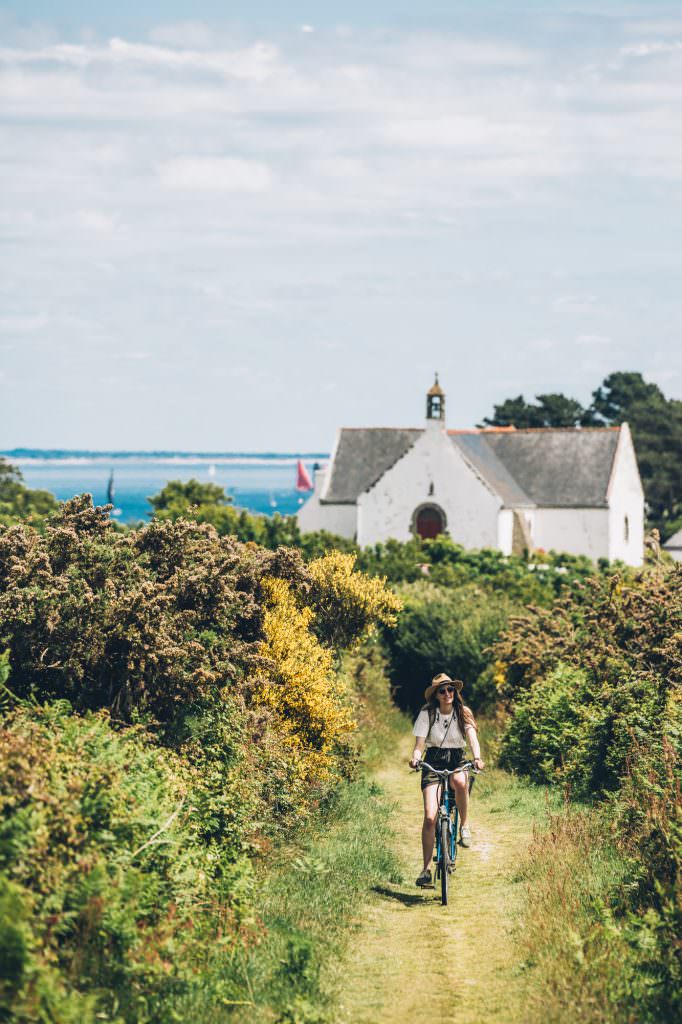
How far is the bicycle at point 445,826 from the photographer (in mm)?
12547

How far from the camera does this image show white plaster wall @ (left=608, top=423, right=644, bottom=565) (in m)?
71.4

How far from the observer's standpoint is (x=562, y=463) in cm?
7319

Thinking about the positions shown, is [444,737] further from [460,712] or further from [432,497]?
[432,497]

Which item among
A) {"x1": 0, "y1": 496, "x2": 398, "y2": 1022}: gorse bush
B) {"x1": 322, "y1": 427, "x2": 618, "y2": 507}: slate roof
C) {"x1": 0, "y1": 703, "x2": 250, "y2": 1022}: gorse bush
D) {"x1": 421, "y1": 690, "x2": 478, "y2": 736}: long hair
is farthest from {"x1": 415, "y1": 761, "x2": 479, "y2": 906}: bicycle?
A: {"x1": 322, "y1": 427, "x2": 618, "y2": 507}: slate roof

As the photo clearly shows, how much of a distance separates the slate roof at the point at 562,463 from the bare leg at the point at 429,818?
195 ft

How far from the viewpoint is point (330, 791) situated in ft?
58.0

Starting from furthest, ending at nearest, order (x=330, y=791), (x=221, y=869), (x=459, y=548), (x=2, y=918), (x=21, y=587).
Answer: (x=459, y=548) → (x=330, y=791) → (x=21, y=587) → (x=221, y=869) → (x=2, y=918)

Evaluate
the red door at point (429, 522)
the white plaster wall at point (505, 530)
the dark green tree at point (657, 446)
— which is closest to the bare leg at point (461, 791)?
the white plaster wall at point (505, 530)

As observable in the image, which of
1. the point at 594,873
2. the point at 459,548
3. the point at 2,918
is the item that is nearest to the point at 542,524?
the point at 459,548

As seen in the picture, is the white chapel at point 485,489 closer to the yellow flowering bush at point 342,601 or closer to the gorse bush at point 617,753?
the gorse bush at point 617,753

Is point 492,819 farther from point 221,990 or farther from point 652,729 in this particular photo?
point 221,990

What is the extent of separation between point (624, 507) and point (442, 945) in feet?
211

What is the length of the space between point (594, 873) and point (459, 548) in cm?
4304

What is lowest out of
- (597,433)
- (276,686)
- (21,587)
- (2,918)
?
(2,918)
